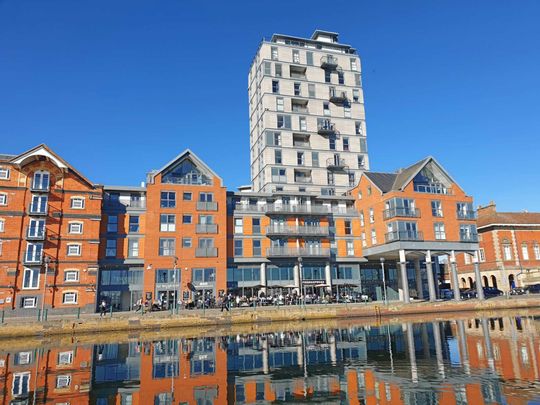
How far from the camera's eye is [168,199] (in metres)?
49.1

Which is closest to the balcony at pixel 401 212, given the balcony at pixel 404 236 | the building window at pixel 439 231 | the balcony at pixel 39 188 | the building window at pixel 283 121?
the balcony at pixel 404 236

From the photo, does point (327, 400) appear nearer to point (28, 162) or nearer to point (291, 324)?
point (291, 324)

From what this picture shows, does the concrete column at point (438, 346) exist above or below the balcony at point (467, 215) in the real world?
below

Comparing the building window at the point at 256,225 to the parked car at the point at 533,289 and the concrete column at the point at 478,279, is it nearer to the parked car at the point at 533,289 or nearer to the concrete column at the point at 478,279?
the concrete column at the point at 478,279

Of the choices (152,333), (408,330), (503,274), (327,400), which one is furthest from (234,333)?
(503,274)

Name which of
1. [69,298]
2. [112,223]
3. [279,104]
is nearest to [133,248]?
[112,223]

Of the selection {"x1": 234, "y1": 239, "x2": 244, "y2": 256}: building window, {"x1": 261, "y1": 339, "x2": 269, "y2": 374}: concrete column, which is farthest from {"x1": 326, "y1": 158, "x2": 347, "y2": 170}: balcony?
{"x1": 261, "y1": 339, "x2": 269, "y2": 374}: concrete column

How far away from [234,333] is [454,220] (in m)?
33.8

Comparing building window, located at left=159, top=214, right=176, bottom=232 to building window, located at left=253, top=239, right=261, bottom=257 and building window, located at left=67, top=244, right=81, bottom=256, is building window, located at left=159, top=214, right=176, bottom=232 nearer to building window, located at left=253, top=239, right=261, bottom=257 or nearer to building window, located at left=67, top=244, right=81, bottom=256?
building window, located at left=67, top=244, right=81, bottom=256

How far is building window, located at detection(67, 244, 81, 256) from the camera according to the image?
1729 inches

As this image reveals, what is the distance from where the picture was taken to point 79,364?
21.5 meters

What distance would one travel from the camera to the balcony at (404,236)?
49.5 metres

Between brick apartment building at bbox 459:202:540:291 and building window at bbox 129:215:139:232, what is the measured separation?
164 feet

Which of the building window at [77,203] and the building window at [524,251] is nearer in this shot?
the building window at [77,203]
